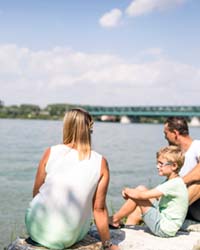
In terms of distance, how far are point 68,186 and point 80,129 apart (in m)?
0.43

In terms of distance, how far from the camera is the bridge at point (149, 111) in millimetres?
61469

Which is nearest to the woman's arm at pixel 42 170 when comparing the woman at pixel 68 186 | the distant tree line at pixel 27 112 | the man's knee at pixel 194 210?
the woman at pixel 68 186

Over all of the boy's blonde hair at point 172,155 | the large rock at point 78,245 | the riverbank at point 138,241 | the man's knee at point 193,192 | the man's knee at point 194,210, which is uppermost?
the boy's blonde hair at point 172,155

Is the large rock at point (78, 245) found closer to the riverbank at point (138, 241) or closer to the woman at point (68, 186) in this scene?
the riverbank at point (138, 241)

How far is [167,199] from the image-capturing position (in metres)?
4.27

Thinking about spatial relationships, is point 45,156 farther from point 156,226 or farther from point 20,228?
point 20,228

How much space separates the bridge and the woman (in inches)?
2085

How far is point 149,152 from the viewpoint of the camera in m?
25.2

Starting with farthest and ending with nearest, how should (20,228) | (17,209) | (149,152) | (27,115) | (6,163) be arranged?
(27,115), (149,152), (6,163), (17,209), (20,228)

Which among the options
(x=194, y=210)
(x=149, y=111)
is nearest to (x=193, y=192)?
(x=194, y=210)

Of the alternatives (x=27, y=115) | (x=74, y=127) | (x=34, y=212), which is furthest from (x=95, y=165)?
(x=27, y=115)

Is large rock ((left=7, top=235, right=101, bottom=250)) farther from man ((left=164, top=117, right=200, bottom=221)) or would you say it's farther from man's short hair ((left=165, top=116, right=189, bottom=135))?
man's short hair ((left=165, top=116, right=189, bottom=135))

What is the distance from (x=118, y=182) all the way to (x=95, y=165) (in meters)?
9.77

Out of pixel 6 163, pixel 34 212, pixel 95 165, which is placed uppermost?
pixel 95 165
